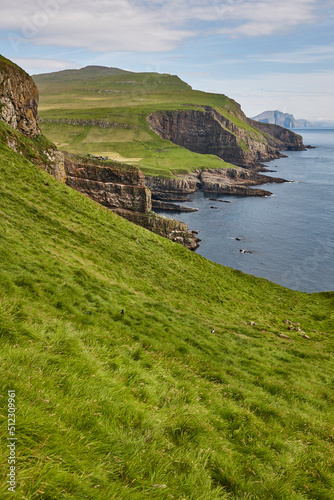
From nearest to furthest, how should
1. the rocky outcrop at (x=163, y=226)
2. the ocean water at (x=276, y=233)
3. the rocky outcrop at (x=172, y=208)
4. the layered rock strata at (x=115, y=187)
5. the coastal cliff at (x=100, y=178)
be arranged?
the coastal cliff at (x=100, y=178), the ocean water at (x=276, y=233), the layered rock strata at (x=115, y=187), the rocky outcrop at (x=163, y=226), the rocky outcrop at (x=172, y=208)

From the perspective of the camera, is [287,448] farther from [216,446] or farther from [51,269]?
[51,269]

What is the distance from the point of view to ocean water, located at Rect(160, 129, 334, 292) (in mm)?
76125

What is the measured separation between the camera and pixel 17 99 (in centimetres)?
5125

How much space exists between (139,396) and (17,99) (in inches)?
2308

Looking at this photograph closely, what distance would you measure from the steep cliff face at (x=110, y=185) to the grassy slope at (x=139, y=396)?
55760 millimetres

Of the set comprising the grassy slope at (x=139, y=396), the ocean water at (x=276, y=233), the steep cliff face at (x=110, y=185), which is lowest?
the ocean water at (x=276, y=233)

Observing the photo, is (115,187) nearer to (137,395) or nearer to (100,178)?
(100,178)

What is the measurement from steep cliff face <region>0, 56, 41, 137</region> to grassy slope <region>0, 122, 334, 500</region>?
30.1 m

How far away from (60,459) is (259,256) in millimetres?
86629

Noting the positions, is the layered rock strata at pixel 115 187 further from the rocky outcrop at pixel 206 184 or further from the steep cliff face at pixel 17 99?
the rocky outcrop at pixel 206 184

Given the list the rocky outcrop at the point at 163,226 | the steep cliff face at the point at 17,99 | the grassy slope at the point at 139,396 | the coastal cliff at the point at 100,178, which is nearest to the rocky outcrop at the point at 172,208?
the coastal cliff at the point at 100,178

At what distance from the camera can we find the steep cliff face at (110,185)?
267 feet

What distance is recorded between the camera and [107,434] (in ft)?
17.6

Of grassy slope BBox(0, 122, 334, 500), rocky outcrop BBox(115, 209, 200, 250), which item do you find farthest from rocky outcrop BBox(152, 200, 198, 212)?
grassy slope BBox(0, 122, 334, 500)
